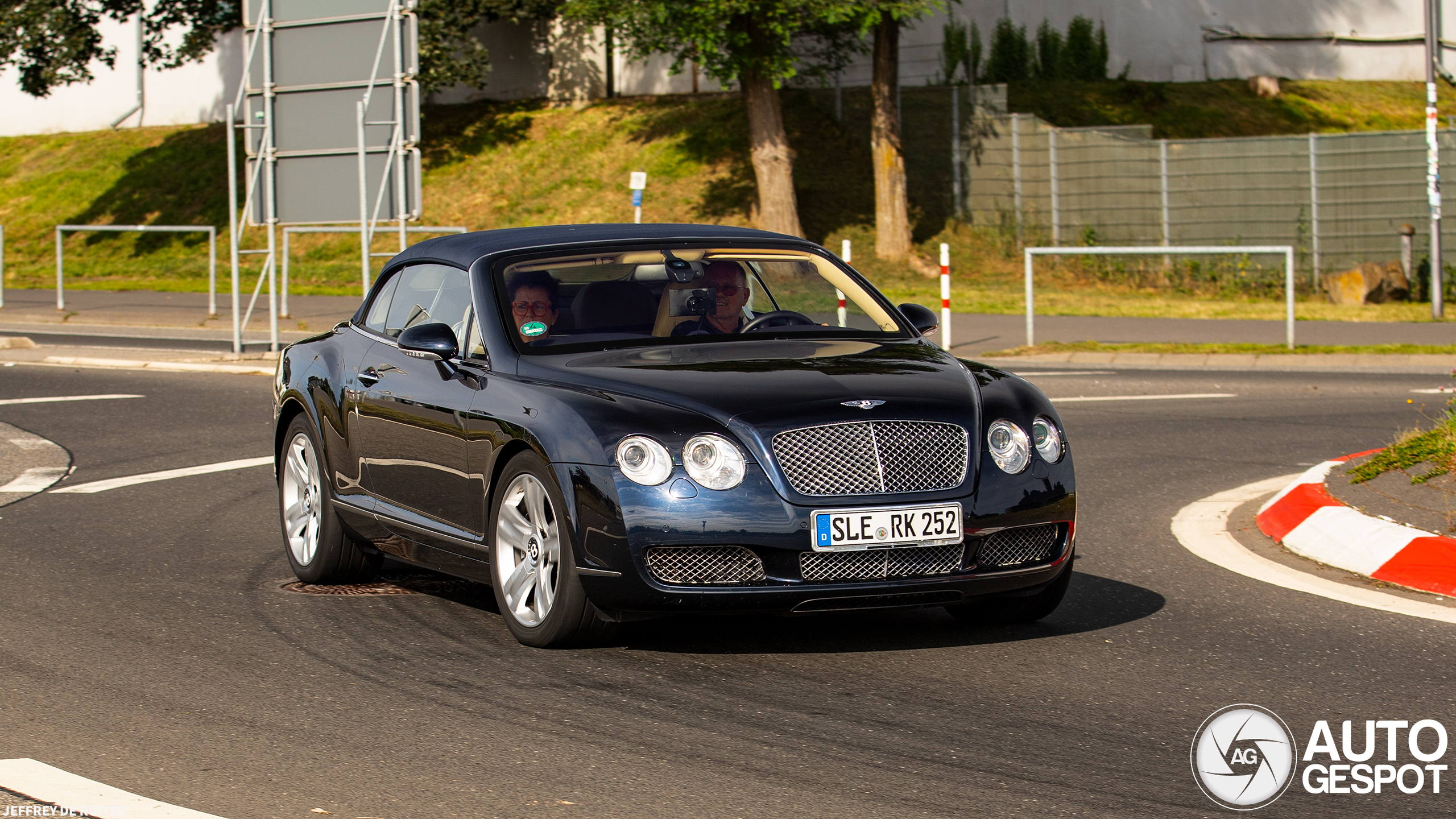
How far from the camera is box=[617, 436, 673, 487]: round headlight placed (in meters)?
5.71

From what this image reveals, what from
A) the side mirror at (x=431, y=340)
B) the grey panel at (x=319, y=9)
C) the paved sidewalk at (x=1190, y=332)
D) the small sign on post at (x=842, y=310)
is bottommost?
the paved sidewalk at (x=1190, y=332)

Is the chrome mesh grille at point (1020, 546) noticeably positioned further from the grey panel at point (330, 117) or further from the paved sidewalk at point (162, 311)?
the paved sidewalk at point (162, 311)

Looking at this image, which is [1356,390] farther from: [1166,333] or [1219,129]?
[1219,129]

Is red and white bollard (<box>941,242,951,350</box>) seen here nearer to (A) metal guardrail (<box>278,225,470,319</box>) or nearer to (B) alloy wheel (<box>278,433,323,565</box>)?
(A) metal guardrail (<box>278,225,470,319</box>)

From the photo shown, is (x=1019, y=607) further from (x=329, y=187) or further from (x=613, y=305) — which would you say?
(x=329, y=187)

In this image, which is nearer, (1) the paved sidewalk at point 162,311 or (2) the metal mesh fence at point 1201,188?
(1) the paved sidewalk at point 162,311

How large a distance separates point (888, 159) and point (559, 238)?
1032 inches

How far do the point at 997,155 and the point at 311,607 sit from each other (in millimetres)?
28907

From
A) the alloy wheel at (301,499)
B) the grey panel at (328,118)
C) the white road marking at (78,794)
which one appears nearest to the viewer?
the white road marking at (78,794)

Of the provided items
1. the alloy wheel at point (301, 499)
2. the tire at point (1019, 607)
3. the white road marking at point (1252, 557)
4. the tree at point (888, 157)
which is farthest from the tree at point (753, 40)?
the tire at point (1019, 607)

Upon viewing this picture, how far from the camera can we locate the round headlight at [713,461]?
5691 mm

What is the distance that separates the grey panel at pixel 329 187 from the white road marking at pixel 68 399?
497 cm

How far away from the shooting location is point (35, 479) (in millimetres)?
10648

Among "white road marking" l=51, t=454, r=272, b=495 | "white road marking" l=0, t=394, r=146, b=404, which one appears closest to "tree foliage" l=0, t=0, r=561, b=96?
"white road marking" l=0, t=394, r=146, b=404
